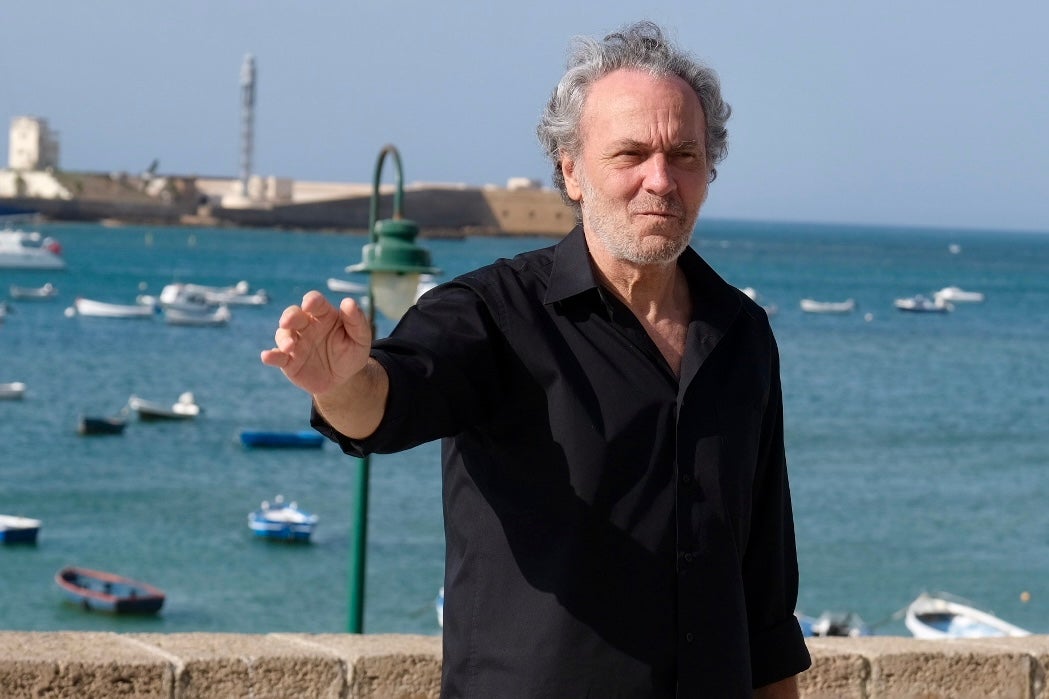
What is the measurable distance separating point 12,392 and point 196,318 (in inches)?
698

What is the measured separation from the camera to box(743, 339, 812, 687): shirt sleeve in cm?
238

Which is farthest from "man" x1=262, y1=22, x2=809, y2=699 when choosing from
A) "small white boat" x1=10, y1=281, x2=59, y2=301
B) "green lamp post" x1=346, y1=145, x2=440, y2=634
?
"small white boat" x1=10, y1=281, x2=59, y2=301

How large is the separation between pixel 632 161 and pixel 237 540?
2306cm

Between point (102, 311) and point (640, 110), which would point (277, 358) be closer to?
point (640, 110)

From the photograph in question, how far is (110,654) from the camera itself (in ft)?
10.5

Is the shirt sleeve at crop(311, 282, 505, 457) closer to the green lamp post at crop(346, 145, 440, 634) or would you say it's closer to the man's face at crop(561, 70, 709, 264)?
the man's face at crop(561, 70, 709, 264)

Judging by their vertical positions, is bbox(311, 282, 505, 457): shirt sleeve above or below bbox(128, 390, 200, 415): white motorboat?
above

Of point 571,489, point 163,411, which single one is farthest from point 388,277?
point 163,411

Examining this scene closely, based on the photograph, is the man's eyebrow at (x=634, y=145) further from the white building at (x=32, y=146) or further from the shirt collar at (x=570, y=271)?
the white building at (x=32, y=146)

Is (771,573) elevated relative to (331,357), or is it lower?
lower

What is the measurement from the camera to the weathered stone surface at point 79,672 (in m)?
3.10

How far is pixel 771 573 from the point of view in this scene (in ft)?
7.82

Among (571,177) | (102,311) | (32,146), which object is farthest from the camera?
(32,146)

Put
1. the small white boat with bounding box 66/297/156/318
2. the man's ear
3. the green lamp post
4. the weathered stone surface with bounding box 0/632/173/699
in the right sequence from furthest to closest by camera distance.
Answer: the small white boat with bounding box 66/297/156/318 → the green lamp post → the weathered stone surface with bounding box 0/632/173/699 → the man's ear
